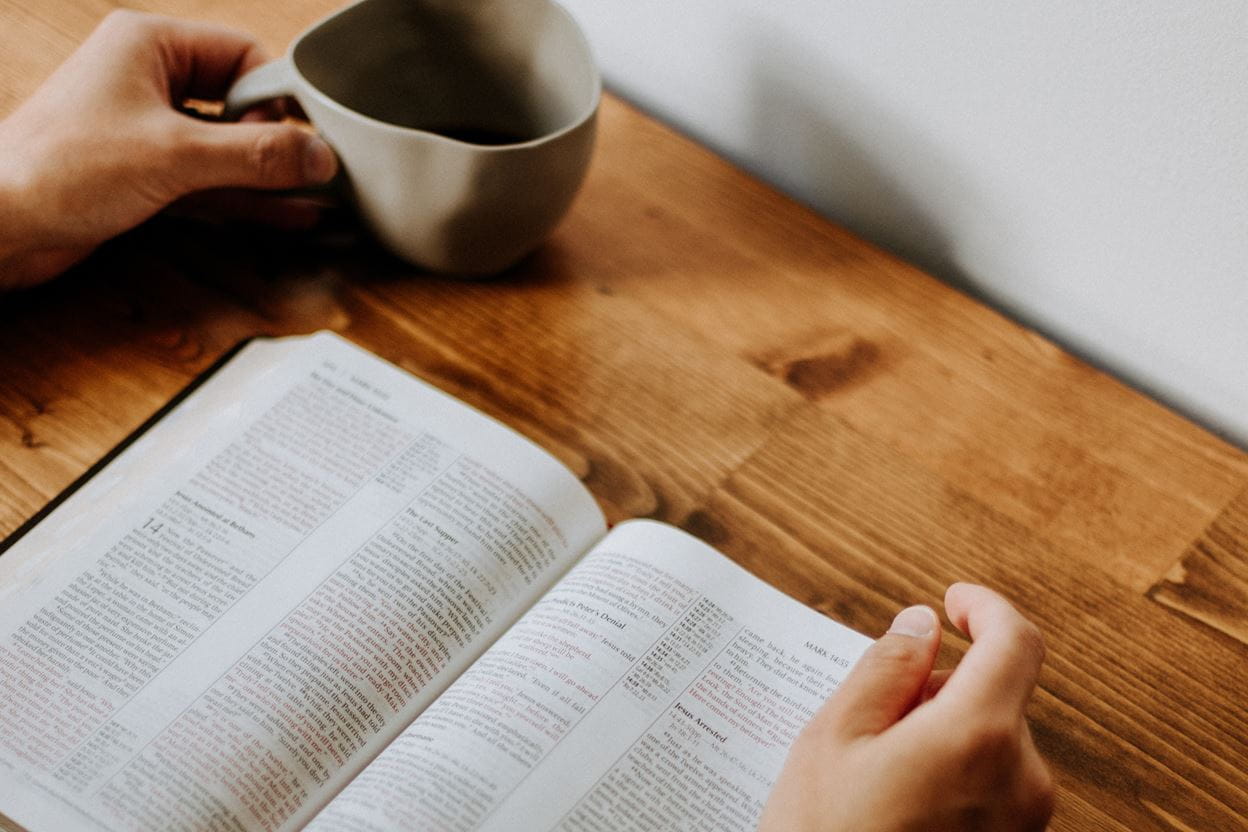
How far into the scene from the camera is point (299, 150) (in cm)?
69

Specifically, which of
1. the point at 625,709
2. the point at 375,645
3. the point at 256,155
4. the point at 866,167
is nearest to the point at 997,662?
the point at 625,709

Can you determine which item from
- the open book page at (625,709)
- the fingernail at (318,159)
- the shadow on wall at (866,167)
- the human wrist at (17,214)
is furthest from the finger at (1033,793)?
the human wrist at (17,214)

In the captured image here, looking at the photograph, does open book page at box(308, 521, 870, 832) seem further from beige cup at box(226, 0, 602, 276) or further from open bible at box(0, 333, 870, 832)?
beige cup at box(226, 0, 602, 276)

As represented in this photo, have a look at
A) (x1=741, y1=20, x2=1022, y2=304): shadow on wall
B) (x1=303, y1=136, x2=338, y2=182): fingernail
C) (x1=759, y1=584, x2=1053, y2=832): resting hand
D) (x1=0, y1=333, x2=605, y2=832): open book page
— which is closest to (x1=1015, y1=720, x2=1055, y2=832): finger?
(x1=759, y1=584, x2=1053, y2=832): resting hand

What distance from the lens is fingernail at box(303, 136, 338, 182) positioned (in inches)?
27.2

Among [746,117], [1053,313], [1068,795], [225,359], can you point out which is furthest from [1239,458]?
[225,359]

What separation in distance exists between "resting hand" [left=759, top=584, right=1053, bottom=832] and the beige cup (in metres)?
0.34

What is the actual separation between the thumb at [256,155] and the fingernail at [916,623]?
42 centimetres

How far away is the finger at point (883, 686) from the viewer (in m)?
0.50

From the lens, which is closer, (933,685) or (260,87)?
(933,685)

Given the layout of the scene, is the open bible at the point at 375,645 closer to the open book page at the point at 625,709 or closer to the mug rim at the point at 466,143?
the open book page at the point at 625,709

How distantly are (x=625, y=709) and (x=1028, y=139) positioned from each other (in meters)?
0.41

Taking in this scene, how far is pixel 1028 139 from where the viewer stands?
2.27 ft

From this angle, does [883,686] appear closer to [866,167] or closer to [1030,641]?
[1030,641]
